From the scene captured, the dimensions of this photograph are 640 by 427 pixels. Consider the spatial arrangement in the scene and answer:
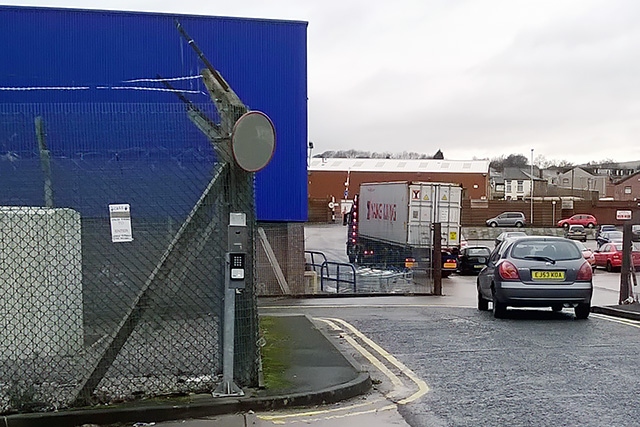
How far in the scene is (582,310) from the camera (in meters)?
12.8

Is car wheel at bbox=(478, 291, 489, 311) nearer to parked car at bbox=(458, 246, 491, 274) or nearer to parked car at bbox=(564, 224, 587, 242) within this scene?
parked car at bbox=(458, 246, 491, 274)

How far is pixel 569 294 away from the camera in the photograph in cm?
1234

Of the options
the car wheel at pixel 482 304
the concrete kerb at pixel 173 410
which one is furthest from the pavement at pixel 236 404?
the car wheel at pixel 482 304

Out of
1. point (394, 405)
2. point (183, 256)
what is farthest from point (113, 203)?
point (394, 405)

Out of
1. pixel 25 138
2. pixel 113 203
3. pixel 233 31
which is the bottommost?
pixel 113 203

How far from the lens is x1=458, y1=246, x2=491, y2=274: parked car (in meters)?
31.8

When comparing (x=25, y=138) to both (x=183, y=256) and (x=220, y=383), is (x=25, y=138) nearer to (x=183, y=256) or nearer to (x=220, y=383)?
(x=183, y=256)

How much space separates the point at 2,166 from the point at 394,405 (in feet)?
13.5

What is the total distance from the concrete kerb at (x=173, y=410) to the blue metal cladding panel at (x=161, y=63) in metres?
13.8

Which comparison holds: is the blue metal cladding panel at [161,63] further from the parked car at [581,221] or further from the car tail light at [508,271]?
the parked car at [581,221]

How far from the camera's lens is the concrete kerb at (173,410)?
5.77 metres

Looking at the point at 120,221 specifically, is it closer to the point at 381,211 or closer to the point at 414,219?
the point at 414,219

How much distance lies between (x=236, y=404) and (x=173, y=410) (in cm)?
53

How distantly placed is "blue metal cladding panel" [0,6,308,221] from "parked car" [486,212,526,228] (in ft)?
147
